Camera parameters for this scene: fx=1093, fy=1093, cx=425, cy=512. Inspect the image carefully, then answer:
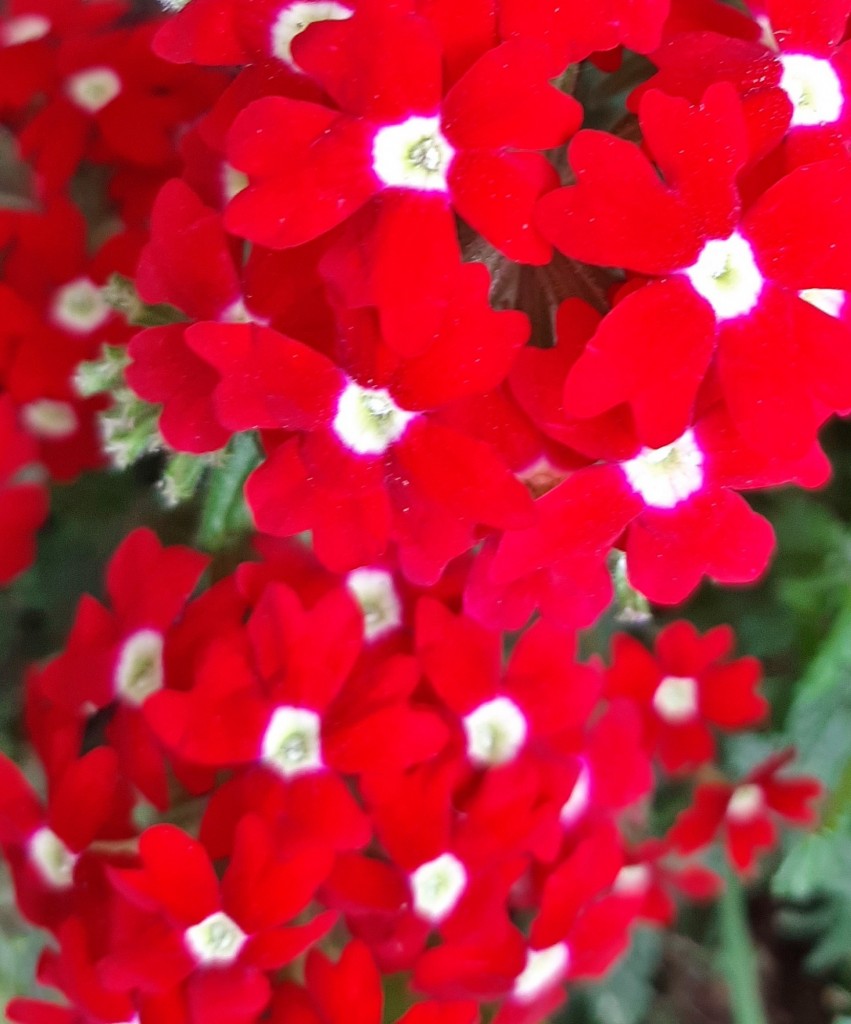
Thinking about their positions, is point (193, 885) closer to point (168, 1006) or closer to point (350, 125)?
point (168, 1006)

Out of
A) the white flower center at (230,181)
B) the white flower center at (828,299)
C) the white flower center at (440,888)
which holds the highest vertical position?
the white flower center at (230,181)

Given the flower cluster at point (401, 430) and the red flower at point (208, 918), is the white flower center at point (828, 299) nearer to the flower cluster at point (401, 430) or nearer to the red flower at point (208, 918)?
the flower cluster at point (401, 430)

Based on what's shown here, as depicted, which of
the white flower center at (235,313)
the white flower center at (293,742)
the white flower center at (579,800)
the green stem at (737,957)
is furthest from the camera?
the green stem at (737,957)

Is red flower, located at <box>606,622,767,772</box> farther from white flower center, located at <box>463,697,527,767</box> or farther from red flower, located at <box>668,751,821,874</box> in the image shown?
white flower center, located at <box>463,697,527,767</box>

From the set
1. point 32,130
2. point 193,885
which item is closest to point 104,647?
point 193,885

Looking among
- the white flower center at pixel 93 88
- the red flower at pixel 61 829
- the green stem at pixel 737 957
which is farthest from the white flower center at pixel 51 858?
the green stem at pixel 737 957

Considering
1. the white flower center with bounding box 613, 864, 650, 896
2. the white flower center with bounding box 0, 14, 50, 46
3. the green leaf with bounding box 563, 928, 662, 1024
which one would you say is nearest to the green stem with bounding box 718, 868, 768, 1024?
the green leaf with bounding box 563, 928, 662, 1024
